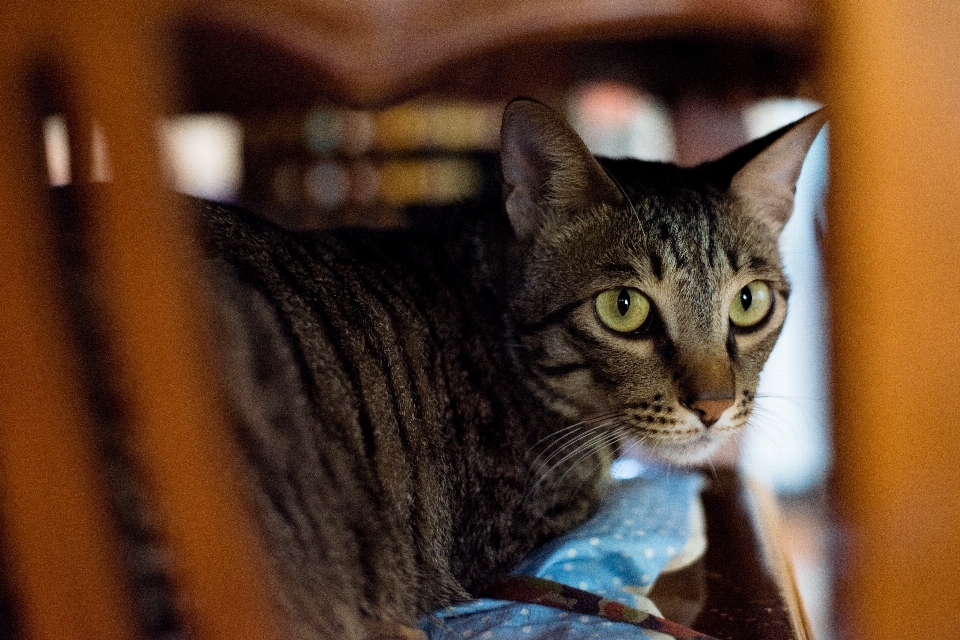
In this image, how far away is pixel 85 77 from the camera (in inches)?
18.1

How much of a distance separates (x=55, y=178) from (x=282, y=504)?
0.27 meters

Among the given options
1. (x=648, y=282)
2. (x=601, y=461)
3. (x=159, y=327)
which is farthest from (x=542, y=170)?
(x=159, y=327)

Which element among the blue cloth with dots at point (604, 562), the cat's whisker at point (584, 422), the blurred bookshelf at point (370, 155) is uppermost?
the blurred bookshelf at point (370, 155)

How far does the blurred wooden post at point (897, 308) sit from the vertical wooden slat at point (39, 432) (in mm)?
609

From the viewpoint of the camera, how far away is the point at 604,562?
37.6 inches

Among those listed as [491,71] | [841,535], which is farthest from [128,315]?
[491,71]

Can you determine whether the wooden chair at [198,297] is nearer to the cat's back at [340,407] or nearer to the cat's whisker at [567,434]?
the cat's back at [340,407]

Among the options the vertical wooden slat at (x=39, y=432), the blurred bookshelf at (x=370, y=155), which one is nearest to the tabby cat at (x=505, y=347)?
the vertical wooden slat at (x=39, y=432)

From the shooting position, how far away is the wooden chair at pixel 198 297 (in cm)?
47

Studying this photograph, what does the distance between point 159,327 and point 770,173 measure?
2.41ft

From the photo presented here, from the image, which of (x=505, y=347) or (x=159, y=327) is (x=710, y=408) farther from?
(x=159, y=327)

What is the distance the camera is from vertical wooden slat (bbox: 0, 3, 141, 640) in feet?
1.54

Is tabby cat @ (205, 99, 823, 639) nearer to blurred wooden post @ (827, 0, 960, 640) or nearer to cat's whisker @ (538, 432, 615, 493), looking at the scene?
cat's whisker @ (538, 432, 615, 493)

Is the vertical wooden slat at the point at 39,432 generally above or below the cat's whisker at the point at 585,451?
above
